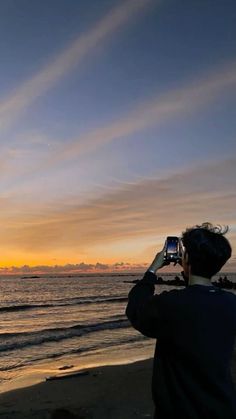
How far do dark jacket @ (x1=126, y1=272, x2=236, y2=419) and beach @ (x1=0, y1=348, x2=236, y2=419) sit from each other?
5.75 meters

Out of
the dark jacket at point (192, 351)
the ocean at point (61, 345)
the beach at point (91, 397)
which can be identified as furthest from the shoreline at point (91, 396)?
the dark jacket at point (192, 351)

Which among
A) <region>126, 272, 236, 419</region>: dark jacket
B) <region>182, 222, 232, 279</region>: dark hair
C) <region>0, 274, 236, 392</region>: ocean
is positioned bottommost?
<region>0, 274, 236, 392</region>: ocean

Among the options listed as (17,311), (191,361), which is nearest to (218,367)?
(191,361)

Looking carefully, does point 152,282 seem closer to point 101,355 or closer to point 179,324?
point 179,324

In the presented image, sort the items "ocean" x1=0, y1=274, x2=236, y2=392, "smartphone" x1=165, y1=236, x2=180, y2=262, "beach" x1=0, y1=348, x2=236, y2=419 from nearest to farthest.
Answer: "smartphone" x1=165, y1=236, x2=180, y2=262
"beach" x1=0, y1=348, x2=236, y2=419
"ocean" x1=0, y1=274, x2=236, y2=392

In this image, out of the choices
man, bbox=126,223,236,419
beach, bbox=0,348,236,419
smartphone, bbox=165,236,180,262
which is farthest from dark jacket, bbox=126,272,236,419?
beach, bbox=0,348,236,419

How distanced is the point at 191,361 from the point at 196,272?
0.50 m

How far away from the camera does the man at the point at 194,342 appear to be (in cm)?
259

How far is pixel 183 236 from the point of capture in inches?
111

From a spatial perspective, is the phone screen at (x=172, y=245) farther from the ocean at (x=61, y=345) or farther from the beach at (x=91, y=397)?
the ocean at (x=61, y=345)

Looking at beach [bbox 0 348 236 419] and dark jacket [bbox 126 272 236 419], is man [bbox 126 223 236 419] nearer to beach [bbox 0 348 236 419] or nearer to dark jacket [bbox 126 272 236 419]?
dark jacket [bbox 126 272 236 419]

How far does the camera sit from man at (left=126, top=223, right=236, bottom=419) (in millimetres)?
2594

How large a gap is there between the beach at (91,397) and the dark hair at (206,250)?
596 centimetres

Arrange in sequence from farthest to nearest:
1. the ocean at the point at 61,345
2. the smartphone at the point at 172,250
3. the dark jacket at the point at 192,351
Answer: the ocean at the point at 61,345 < the smartphone at the point at 172,250 < the dark jacket at the point at 192,351
